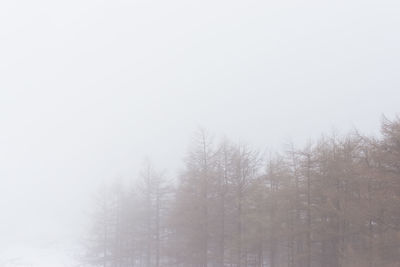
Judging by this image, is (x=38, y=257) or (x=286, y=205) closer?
(x=286, y=205)

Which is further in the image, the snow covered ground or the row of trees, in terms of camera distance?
the snow covered ground

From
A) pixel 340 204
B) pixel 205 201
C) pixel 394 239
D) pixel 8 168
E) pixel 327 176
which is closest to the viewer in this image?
pixel 394 239

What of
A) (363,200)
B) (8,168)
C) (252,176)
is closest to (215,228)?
(252,176)

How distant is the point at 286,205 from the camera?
23.4 meters

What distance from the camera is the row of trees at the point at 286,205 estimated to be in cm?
1559

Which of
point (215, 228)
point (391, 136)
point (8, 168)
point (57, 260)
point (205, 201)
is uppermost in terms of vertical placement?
point (8, 168)

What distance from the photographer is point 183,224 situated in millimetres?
26438

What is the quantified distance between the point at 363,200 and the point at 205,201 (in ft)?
34.6

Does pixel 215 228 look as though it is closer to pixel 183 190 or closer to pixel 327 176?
pixel 183 190

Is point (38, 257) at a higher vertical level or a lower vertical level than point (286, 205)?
lower

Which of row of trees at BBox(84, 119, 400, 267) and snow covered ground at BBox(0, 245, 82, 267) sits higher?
row of trees at BBox(84, 119, 400, 267)

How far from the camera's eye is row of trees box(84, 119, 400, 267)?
51.1 feet

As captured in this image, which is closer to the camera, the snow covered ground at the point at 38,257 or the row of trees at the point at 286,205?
the row of trees at the point at 286,205

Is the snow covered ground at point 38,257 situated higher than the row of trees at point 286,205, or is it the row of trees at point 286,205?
the row of trees at point 286,205
